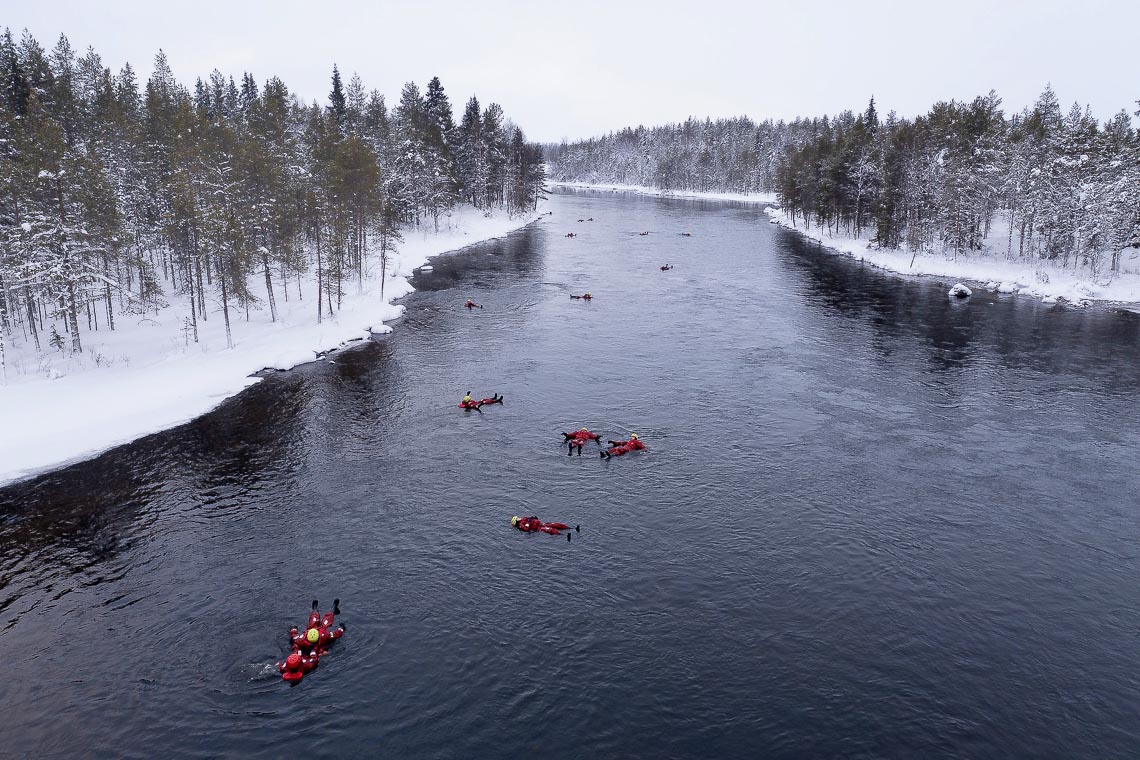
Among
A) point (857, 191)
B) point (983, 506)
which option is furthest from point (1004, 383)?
point (857, 191)

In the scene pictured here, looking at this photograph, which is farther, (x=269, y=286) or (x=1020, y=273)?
(x=1020, y=273)

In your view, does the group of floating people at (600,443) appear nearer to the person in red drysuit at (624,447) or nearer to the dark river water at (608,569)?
the person in red drysuit at (624,447)

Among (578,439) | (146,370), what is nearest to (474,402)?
(578,439)

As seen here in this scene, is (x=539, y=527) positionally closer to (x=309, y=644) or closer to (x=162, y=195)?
(x=309, y=644)

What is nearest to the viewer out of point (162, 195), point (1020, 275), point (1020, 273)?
point (162, 195)

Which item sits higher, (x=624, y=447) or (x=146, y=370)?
(x=146, y=370)

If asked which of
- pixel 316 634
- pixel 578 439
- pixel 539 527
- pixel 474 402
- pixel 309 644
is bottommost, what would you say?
pixel 309 644

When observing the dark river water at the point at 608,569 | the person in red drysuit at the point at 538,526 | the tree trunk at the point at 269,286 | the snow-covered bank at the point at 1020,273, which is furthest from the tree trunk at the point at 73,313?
the snow-covered bank at the point at 1020,273
